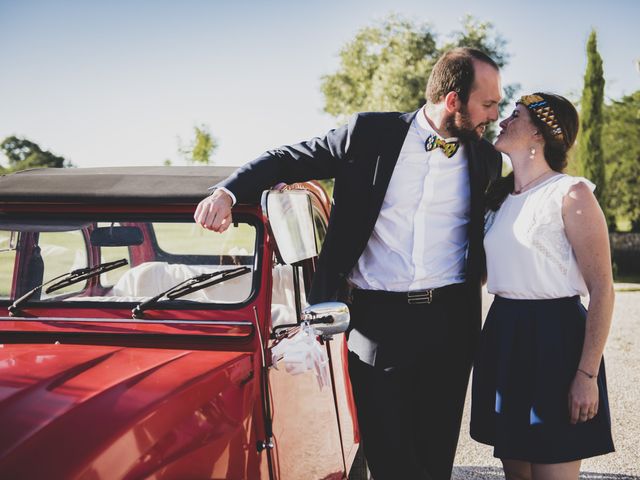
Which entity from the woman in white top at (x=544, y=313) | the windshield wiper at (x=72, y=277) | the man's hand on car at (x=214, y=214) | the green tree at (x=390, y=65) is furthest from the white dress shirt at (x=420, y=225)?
the green tree at (x=390, y=65)

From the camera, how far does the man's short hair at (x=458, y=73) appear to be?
8.48 feet

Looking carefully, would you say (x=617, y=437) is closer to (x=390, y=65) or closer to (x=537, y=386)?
(x=537, y=386)

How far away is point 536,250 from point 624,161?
1905 cm

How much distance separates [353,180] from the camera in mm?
2643

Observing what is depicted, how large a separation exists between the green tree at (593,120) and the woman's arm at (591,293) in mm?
16278

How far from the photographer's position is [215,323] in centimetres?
227

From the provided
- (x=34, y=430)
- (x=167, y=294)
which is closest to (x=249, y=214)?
(x=167, y=294)

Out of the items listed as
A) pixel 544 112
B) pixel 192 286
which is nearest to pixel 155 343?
Answer: pixel 192 286

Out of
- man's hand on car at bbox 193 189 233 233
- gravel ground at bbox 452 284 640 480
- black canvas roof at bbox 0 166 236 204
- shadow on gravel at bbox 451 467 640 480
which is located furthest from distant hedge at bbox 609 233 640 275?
man's hand on car at bbox 193 189 233 233

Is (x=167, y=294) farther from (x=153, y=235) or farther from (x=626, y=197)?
(x=626, y=197)

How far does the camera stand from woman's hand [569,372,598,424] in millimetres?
2293

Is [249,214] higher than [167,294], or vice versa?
[249,214]

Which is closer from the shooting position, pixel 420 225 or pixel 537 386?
pixel 537 386

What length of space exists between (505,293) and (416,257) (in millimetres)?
384
